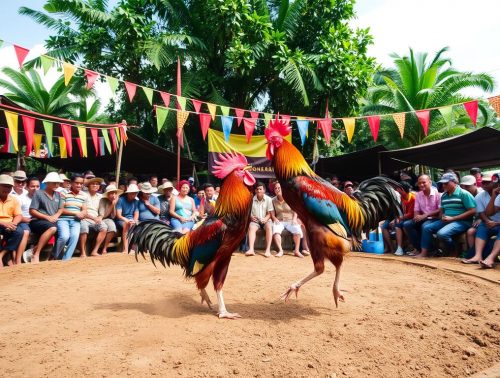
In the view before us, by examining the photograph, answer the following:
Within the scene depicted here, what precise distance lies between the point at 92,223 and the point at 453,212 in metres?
6.89

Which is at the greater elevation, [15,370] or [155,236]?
[155,236]

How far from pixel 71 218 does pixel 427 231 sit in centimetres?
680

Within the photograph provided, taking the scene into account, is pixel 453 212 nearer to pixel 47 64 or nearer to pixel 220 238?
pixel 220 238

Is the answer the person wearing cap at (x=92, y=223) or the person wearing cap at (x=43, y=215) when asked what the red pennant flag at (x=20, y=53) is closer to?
the person wearing cap at (x=43, y=215)

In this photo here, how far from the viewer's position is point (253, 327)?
3305mm

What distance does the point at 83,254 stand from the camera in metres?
7.11

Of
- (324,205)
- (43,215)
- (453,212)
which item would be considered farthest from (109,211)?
(453,212)

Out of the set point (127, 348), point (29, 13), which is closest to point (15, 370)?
point (127, 348)

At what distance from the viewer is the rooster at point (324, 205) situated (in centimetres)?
391

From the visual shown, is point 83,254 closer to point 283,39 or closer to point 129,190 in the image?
point 129,190

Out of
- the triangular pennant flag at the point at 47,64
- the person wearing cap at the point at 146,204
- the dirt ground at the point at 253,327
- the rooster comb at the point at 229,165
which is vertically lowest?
the dirt ground at the point at 253,327

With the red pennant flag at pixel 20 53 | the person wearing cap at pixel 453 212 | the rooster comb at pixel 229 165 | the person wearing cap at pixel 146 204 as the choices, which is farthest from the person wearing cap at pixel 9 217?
the person wearing cap at pixel 453 212

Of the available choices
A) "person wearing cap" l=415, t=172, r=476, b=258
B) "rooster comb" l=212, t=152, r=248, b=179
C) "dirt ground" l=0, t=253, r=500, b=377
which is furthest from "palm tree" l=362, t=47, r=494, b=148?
"rooster comb" l=212, t=152, r=248, b=179

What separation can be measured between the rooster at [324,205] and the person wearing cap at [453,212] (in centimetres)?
289
